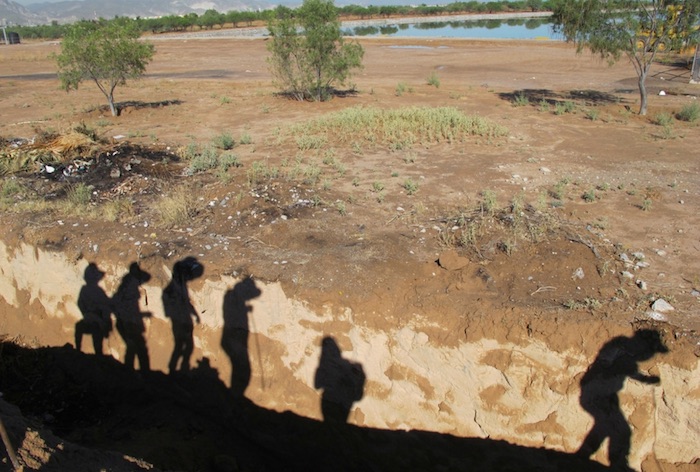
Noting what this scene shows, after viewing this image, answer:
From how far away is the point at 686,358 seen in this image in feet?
16.3

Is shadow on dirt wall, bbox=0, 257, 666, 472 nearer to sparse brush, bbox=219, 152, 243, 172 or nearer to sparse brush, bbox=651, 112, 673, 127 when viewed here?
sparse brush, bbox=219, 152, 243, 172

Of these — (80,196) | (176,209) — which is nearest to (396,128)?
(176,209)

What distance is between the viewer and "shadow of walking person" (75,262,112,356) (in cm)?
732

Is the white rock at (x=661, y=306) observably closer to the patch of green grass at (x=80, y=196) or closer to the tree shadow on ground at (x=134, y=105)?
the patch of green grass at (x=80, y=196)

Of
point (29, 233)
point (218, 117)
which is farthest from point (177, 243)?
point (218, 117)

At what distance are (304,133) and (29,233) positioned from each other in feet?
22.9

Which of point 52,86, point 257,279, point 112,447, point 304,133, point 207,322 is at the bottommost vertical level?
point 112,447

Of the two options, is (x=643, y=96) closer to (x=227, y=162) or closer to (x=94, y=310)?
(x=227, y=162)

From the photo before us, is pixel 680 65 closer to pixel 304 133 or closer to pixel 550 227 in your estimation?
pixel 304 133

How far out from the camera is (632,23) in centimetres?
1402

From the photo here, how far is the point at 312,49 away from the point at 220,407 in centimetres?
1352

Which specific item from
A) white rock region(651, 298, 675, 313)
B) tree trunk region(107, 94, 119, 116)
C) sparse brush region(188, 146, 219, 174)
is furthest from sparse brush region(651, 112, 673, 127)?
tree trunk region(107, 94, 119, 116)

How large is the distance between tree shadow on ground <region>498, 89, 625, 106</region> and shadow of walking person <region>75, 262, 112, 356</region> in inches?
523

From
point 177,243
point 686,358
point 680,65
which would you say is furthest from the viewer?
point 680,65
